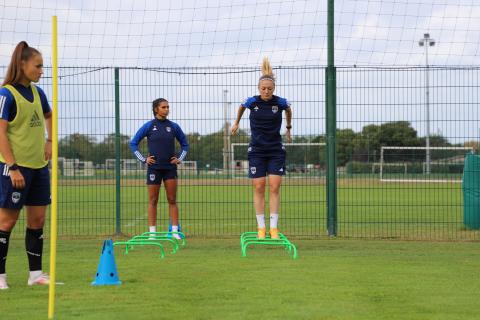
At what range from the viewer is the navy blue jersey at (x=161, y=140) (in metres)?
11.3

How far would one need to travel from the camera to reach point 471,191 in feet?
43.8

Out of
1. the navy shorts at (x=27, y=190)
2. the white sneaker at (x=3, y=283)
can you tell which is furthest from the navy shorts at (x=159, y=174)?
the white sneaker at (x=3, y=283)

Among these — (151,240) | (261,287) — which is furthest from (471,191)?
(261,287)

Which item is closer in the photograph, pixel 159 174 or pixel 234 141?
pixel 159 174

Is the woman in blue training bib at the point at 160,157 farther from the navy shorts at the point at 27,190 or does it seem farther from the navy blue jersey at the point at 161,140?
the navy shorts at the point at 27,190

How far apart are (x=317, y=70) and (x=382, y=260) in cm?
439

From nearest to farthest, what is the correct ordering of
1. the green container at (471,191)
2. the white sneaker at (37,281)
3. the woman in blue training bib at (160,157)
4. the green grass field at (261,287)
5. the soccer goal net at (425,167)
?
the green grass field at (261,287) < the white sneaker at (37,281) < the woman in blue training bib at (160,157) < the green container at (471,191) < the soccer goal net at (425,167)

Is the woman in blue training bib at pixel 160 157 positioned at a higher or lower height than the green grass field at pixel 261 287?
higher

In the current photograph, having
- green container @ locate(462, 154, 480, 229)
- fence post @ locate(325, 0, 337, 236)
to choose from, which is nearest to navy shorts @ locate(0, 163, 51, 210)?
fence post @ locate(325, 0, 337, 236)

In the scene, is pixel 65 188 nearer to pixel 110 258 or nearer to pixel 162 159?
pixel 162 159

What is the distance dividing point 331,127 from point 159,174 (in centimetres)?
297

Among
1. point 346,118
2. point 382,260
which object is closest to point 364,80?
point 346,118

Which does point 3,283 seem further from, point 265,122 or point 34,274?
point 265,122

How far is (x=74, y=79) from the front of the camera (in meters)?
12.5
